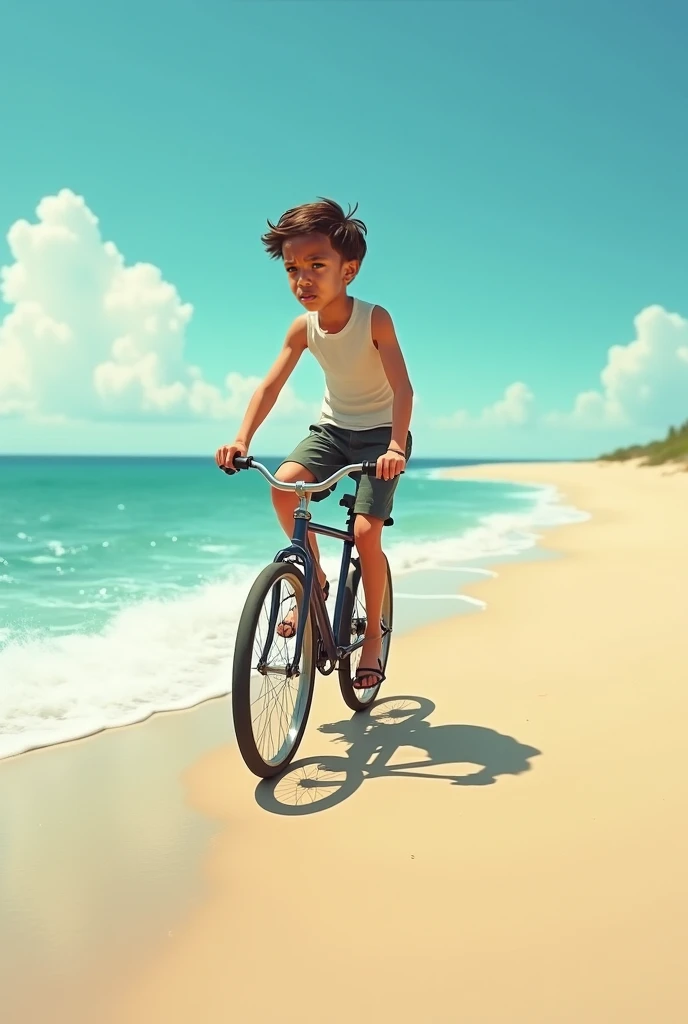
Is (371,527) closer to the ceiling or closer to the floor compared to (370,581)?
closer to the ceiling

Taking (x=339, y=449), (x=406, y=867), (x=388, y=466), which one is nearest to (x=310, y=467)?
(x=339, y=449)

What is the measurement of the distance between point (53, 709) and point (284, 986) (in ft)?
7.26

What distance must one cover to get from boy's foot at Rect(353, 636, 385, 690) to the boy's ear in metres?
1.59

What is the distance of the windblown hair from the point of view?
3037 mm

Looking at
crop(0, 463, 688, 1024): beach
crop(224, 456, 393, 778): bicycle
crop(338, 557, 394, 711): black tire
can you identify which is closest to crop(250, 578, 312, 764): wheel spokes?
crop(224, 456, 393, 778): bicycle

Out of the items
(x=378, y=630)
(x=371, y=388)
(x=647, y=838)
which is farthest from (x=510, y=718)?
(x=371, y=388)

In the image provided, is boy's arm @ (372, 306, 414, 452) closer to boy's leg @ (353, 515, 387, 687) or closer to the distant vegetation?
boy's leg @ (353, 515, 387, 687)

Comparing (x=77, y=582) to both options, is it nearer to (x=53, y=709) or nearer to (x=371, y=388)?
(x=53, y=709)

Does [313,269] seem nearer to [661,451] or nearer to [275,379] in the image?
[275,379]

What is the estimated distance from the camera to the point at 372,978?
5.77 feet

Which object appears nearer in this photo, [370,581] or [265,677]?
[265,677]

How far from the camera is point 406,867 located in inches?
88.4

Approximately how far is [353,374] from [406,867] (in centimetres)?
203

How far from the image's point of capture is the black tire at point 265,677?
8.57 ft
